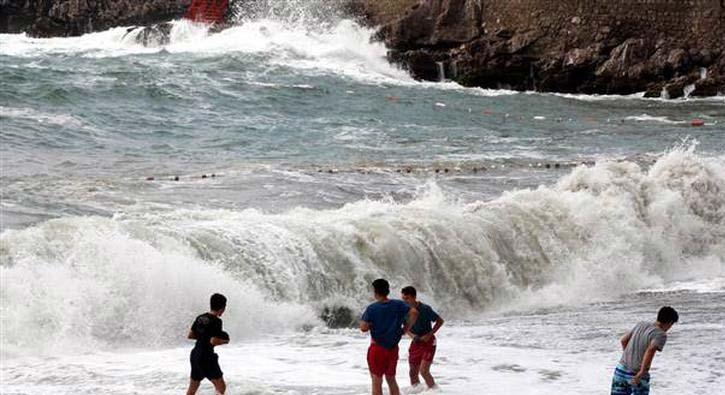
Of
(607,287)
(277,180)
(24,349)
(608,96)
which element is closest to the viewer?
(24,349)

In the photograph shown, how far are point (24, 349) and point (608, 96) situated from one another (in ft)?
94.7

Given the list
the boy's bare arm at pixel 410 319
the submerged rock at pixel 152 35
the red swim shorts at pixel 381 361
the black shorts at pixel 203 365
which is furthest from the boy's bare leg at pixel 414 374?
the submerged rock at pixel 152 35

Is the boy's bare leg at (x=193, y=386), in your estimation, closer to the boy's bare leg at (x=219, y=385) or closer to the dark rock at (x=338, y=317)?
the boy's bare leg at (x=219, y=385)

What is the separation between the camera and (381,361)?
9805mm

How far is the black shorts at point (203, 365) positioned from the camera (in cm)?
955

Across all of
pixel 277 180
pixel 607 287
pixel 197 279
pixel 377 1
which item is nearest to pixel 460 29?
pixel 377 1

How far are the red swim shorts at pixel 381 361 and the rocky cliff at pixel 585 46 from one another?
29039 millimetres

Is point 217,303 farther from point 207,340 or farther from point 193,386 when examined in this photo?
point 193,386

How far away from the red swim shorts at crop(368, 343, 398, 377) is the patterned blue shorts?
5.51 ft

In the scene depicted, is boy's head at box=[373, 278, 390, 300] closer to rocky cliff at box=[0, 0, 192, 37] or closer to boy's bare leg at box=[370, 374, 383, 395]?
boy's bare leg at box=[370, 374, 383, 395]

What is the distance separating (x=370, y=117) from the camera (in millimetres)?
30672

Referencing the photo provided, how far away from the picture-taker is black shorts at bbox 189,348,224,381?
9547 mm

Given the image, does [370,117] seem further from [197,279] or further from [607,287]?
[197,279]

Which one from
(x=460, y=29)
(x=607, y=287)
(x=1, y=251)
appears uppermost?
(x=460, y=29)
